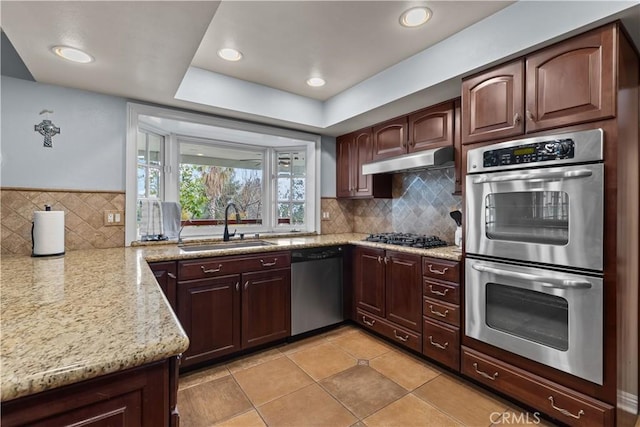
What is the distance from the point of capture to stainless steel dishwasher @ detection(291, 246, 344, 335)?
110 inches

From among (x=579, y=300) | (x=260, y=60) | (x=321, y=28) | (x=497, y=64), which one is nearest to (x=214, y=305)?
(x=260, y=60)

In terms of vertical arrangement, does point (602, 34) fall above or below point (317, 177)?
above

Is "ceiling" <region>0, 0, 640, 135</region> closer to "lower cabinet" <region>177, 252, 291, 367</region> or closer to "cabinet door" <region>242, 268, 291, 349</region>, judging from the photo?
"lower cabinet" <region>177, 252, 291, 367</region>

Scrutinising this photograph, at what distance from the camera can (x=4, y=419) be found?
0.61 metres

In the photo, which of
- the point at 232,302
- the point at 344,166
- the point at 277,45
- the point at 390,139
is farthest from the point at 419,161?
the point at 232,302

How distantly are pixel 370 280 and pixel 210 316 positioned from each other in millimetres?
1465

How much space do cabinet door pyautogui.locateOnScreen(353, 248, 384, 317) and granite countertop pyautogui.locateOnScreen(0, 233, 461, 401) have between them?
1.91m

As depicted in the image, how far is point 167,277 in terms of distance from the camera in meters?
2.17

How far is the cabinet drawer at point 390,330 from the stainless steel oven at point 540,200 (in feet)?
3.09

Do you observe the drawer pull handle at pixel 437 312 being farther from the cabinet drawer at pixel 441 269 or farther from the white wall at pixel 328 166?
the white wall at pixel 328 166

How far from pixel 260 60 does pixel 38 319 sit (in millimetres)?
2194

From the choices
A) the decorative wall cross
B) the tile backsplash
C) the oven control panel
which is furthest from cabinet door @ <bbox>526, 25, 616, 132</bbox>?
the decorative wall cross

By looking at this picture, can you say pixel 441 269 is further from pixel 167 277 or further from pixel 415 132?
pixel 167 277

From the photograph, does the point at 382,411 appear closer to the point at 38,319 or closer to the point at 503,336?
the point at 503,336
